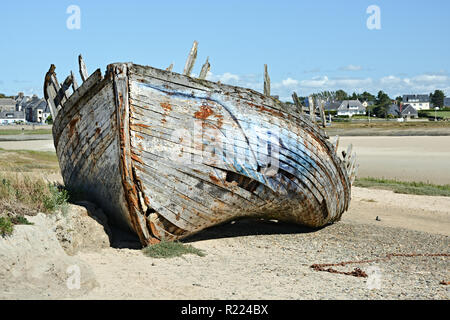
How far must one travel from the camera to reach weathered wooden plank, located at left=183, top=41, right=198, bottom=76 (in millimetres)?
8555

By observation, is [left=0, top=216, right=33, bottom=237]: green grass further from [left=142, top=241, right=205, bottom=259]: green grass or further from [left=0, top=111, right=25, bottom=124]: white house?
[left=0, top=111, right=25, bottom=124]: white house

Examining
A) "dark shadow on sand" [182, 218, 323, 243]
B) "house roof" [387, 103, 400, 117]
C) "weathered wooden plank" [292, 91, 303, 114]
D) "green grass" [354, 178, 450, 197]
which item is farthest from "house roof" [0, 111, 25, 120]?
"weathered wooden plank" [292, 91, 303, 114]

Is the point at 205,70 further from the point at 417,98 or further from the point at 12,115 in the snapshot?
the point at 417,98

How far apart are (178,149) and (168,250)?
1372 mm

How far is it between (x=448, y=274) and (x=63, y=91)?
6286mm

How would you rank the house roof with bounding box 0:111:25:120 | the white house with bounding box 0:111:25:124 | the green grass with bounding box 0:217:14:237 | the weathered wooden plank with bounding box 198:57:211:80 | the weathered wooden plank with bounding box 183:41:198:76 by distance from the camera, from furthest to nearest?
the house roof with bounding box 0:111:25:120 < the white house with bounding box 0:111:25:124 < the weathered wooden plank with bounding box 198:57:211:80 < the weathered wooden plank with bounding box 183:41:198:76 < the green grass with bounding box 0:217:14:237

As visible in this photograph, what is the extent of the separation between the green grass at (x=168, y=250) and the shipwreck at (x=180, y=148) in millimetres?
103

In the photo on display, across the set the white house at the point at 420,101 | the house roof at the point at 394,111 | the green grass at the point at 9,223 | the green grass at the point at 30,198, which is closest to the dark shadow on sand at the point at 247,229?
the green grass at the point at 30,198

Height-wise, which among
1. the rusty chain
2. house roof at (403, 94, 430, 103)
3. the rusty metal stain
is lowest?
the rusty chain

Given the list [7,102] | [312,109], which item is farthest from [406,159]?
[7,102]

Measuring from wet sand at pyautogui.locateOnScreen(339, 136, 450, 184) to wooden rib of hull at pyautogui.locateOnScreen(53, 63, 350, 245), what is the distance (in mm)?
14706

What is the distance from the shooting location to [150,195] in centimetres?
750
